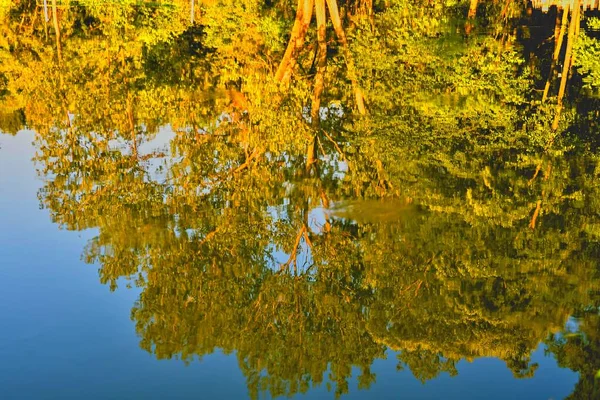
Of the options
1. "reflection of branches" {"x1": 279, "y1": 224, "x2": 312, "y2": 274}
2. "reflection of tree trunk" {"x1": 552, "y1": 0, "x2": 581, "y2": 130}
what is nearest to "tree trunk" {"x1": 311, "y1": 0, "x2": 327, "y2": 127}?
"reflection of tree trunk" {"x1": 552, "y1": 0, "x2": 581, "y2": 130}

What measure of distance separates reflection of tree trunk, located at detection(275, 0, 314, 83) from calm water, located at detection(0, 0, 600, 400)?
199mm

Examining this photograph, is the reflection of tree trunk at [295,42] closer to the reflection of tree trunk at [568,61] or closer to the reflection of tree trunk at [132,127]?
the reflection of tree trunk at [132,127]

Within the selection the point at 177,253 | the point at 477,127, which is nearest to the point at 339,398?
the point at 177,253

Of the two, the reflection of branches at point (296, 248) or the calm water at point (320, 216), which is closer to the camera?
the calm water at point (320, 216)

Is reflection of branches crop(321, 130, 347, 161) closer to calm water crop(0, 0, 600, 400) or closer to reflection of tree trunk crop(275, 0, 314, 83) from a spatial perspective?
calm water crop(0, 0, 600, 400)

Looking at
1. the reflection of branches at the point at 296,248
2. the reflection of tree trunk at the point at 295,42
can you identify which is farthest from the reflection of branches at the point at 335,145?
the reflection of tree trunk at the point at 295,42

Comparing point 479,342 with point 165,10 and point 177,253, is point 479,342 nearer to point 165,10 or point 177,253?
point 177,253

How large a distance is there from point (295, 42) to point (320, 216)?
21.9 m

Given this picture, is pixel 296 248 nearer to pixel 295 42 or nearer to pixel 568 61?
pixel 295 42

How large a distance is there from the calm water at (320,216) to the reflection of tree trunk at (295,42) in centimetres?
20

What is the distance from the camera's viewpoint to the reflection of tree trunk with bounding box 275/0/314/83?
3791cm

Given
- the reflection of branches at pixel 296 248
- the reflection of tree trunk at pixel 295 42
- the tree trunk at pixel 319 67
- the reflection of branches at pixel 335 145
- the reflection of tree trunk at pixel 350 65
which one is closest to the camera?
the reflection of branches at pixel 296 248

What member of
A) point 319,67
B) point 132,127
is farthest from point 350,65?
point 132,127

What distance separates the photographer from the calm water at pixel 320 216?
14625 mm
